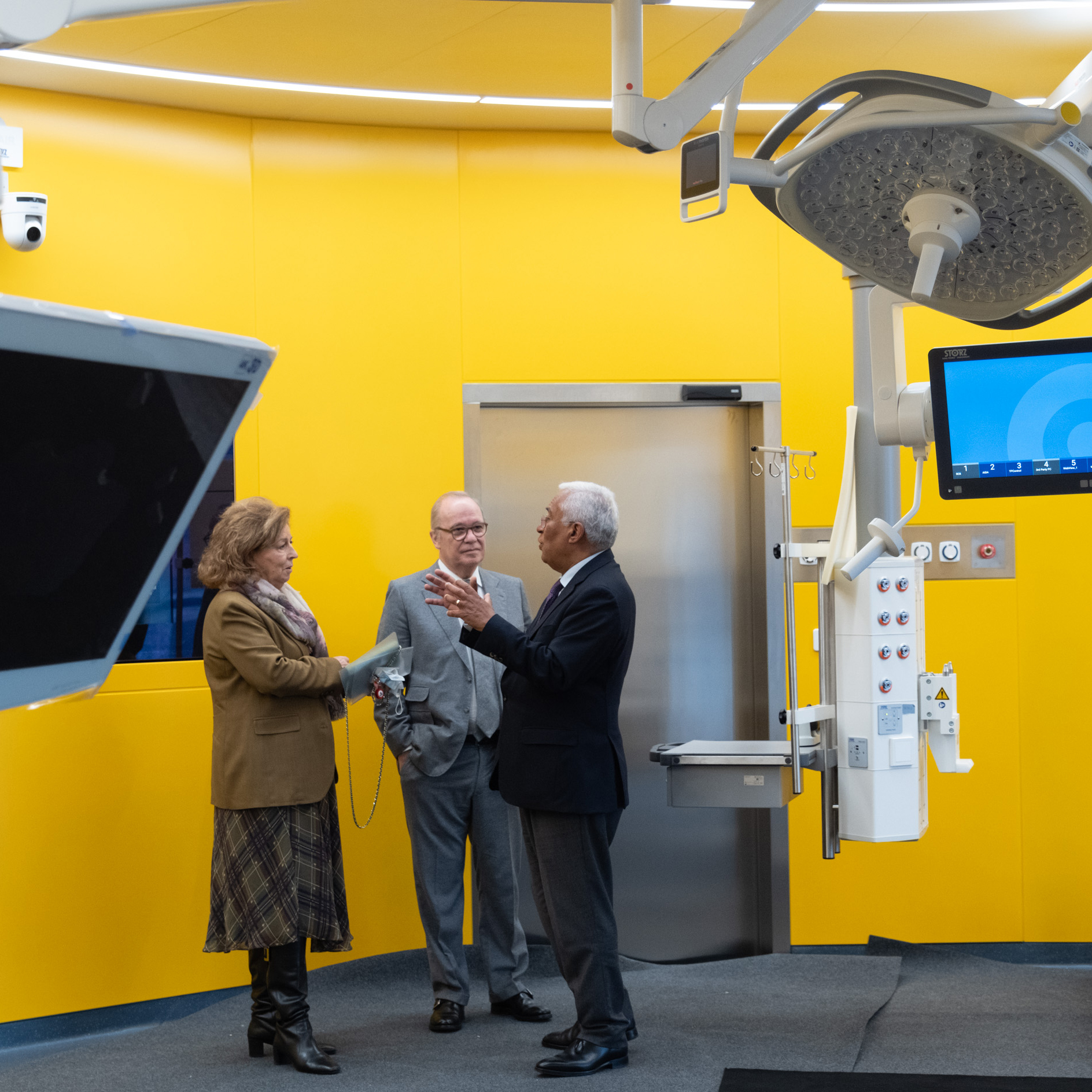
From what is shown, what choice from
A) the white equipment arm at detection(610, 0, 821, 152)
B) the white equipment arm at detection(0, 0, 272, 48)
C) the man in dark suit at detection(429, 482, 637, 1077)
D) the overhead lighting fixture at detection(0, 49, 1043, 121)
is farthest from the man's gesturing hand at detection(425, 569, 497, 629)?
the white equipment arm at detection(0, 0, 272, 48)

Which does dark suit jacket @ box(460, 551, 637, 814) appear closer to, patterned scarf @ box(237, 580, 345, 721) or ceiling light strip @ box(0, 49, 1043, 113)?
patterned scarf @ box(237, 580, 345, 721)

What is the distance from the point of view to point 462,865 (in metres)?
4.12

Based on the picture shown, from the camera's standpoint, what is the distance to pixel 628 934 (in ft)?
15.8

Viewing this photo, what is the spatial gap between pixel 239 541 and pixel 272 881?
0.95 m

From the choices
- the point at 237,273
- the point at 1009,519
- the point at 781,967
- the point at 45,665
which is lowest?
the point at 781,967

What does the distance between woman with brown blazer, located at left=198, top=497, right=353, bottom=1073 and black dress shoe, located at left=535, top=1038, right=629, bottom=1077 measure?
1.97 feet

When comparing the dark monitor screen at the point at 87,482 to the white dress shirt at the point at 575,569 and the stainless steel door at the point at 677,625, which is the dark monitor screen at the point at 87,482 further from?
the stainless steel door at the point at 677,625

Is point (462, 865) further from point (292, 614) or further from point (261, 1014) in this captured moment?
point (292, 614)

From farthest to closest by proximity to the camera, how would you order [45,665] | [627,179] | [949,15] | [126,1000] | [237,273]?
[627,179], [237,273], [126,1000], [949,15], [45,665]

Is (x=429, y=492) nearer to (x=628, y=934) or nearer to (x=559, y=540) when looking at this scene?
(x=559, y=540)

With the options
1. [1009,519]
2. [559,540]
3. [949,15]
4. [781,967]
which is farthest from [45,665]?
[1009,519]

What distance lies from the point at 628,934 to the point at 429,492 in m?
1.83

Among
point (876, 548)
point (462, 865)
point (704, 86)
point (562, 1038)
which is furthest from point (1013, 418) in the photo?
point (462, 865)

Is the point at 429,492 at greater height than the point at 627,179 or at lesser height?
lesser
